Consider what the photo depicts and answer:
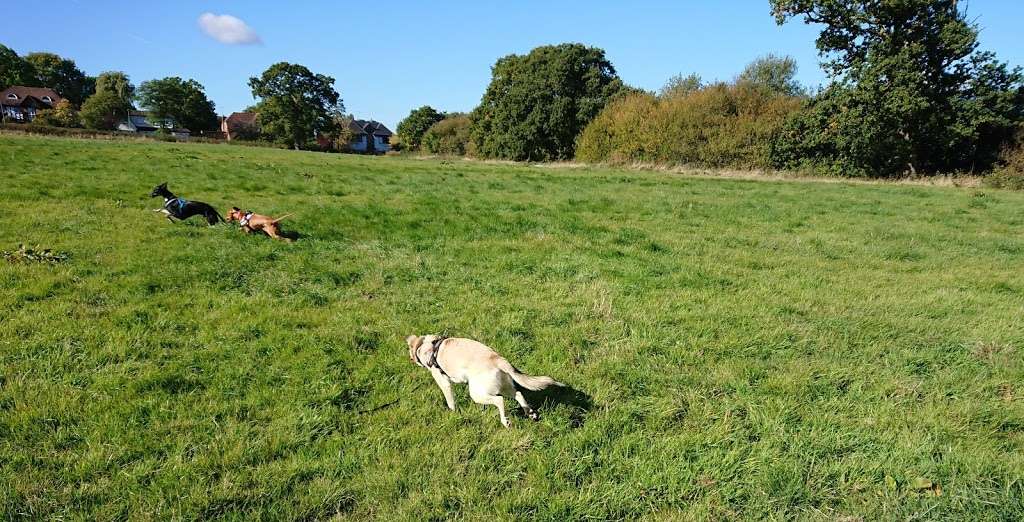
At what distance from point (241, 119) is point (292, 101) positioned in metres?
37.0

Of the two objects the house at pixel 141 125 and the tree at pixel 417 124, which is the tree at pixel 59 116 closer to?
the house at pixel 141 125

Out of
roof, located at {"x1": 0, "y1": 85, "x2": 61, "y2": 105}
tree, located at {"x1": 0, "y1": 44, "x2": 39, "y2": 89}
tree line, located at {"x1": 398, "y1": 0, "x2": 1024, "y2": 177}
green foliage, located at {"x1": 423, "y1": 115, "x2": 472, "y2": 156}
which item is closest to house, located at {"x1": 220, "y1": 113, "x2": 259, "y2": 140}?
roof, located at {"x1": 0, "y1": 85, "x2": 61, "y2": 105}

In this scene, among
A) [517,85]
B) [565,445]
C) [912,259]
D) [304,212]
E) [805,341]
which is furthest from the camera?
[517,85]

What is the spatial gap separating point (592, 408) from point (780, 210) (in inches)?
499

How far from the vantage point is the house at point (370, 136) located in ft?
358

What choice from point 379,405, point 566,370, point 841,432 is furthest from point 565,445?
point 841,432

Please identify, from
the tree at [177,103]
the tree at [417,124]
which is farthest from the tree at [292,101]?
the tree at [177,103]

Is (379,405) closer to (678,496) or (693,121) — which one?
(678,496)

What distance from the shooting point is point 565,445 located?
3369 millimetres

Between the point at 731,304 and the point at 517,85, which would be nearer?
the point at 731,304

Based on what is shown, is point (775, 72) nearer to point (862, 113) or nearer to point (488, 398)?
point (862, 113)

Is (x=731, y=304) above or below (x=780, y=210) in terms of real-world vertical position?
below

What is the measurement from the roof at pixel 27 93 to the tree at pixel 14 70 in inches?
74.5

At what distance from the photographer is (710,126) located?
33.8 metres
